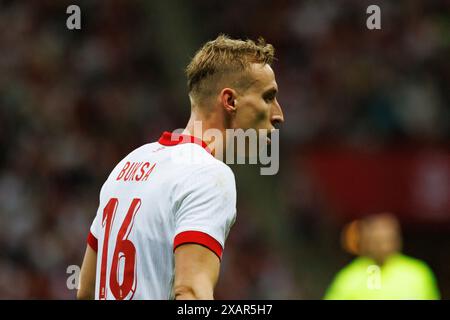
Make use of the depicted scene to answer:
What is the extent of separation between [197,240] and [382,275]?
12.4 ft

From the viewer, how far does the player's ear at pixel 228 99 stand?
345cm

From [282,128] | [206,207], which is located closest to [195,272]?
[206,207]

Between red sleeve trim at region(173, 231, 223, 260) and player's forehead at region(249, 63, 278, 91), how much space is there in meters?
0.70

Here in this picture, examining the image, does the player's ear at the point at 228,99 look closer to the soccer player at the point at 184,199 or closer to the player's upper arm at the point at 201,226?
the soccer player at the point at 184,199

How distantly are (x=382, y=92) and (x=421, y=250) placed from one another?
181cm

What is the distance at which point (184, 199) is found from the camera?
312 cm

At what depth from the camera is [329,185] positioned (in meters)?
10.4

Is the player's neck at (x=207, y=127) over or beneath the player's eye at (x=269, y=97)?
beneath

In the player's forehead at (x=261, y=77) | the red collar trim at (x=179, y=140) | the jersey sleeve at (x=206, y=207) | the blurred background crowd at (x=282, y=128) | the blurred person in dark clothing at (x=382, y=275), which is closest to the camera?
the jersey sleeve at (x=206, y=207)

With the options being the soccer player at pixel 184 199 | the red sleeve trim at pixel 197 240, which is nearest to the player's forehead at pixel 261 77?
the soccer player at pixel 184 199

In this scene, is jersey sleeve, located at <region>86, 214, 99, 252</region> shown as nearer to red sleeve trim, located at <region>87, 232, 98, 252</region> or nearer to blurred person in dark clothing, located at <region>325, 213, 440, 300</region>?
red sleeve trim, located at <region>87, 232, 98, 252</region>

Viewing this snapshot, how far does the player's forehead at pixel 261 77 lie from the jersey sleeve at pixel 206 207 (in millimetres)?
444

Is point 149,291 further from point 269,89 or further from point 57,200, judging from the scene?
point 57,200
